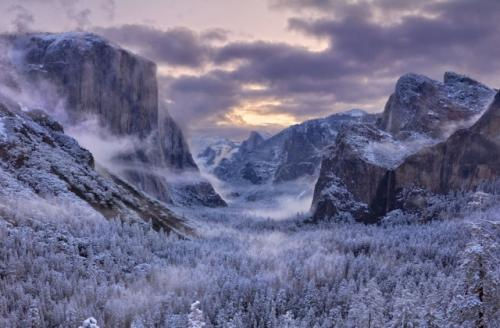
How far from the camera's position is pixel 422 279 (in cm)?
18338

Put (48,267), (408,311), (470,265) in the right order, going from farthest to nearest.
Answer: (48,267) → (408,311) → (470,265)

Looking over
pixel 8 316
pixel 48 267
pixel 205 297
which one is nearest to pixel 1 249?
pixel 48 267

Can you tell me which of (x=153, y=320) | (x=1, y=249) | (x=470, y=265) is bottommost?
(x=153, y=320)

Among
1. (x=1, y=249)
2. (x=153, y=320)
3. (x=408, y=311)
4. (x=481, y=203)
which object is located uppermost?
(x=481, y=203)

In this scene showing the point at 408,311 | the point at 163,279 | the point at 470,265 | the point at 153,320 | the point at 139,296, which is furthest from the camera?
the point at 163,279

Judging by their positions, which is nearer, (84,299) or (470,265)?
(470,265)

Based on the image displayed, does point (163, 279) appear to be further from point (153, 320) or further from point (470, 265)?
point (470, 265)

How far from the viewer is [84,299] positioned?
501 ft

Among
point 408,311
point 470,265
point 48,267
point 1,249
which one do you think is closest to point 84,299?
point 48,267

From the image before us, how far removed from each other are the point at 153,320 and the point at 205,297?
27119 mm

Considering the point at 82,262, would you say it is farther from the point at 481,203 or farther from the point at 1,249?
the point at 481,203

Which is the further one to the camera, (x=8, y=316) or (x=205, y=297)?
(x=205, y=297)

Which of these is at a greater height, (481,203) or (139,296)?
(481,203)

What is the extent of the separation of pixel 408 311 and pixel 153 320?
9634 cm
